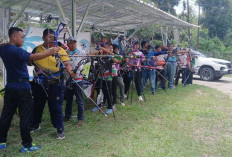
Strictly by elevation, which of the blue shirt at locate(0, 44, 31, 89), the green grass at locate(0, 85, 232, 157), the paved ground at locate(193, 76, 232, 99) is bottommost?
the green grass at locate(0, 85, 232, 157)

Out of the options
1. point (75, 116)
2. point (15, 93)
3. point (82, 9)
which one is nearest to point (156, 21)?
point (82, 9)

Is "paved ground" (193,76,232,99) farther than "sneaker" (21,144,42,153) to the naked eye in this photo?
Yes

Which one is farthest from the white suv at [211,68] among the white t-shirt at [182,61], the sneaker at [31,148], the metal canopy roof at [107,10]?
the sneaker at [31,148]

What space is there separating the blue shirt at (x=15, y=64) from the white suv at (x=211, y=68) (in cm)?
1102

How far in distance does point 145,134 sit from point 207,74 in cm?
1005

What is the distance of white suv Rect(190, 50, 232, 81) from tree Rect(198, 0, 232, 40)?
12353 millimetres

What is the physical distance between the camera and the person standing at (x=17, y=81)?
322 cm

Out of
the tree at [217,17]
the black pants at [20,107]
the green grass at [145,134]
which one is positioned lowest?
the green grass at [145,134]

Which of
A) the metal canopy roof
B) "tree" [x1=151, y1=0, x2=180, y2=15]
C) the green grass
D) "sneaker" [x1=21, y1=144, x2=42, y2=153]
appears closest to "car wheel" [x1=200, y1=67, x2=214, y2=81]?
the metal canopy roof

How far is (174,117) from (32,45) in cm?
474

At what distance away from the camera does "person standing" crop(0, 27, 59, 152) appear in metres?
3.22

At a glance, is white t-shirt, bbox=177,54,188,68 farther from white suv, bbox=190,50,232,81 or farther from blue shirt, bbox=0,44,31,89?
blue shirt, bbox=0,44,31,89

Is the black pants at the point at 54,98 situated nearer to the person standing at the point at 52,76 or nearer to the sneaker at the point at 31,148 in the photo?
the person standing at the point at 52,76

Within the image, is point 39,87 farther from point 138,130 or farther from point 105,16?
point 105,16
